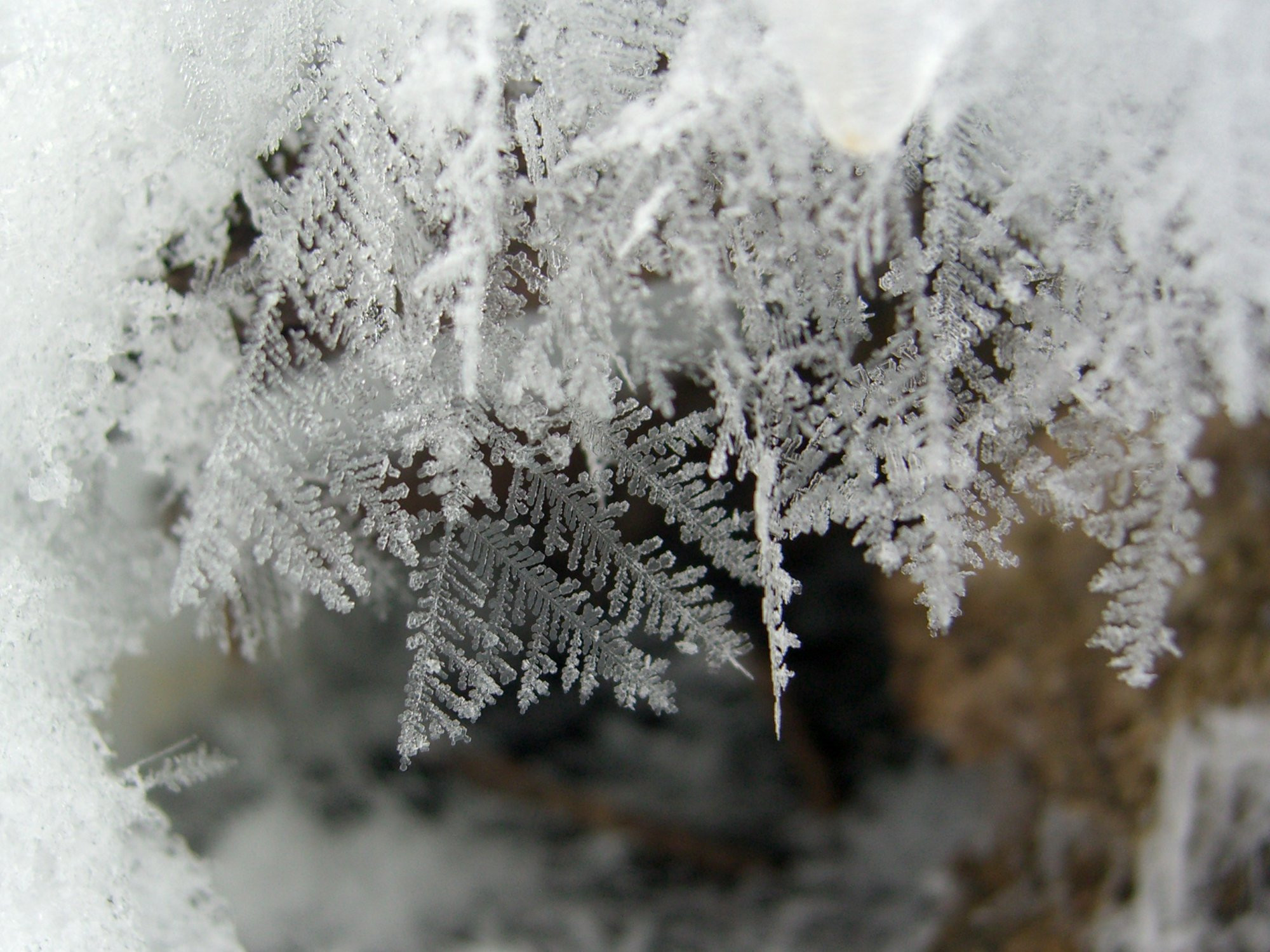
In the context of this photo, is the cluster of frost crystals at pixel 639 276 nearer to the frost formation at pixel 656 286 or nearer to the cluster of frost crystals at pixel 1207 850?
the frost formation at pixel 656 286

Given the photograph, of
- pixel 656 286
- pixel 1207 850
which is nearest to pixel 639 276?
pixel 656 286

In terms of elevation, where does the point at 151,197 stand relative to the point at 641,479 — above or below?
above

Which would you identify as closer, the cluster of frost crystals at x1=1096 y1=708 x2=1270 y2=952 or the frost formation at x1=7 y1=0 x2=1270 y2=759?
the frost formation at x1=7 y1=0 x2=1270 y2=759

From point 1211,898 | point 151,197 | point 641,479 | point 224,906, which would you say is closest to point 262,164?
point 151,197

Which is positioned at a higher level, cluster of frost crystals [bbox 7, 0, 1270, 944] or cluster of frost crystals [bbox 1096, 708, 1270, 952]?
cluster of frost crystals [bbox 7, 0, 1270, 944]

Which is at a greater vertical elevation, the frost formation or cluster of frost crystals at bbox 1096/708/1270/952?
the frost formation

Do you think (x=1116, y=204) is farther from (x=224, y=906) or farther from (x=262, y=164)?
(x=224, y=906)

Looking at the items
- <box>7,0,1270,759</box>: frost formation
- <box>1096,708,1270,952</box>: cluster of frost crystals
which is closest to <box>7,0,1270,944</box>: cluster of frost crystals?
<box>7,0,1270,759</box>: frost formation

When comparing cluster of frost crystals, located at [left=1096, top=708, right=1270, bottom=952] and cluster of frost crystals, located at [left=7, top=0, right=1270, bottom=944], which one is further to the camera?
cluster of frost crystals, located at [left=1096, top=708, right=1270, bottom=952]

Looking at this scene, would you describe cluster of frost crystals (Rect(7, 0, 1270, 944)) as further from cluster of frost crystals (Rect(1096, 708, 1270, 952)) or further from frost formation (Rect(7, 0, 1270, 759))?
cluster of frost crystals (Rect(1096, 708, 1270, 952))
